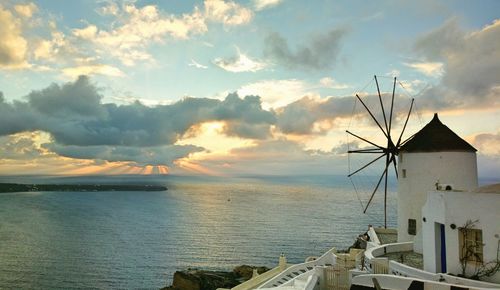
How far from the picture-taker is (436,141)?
925 inches

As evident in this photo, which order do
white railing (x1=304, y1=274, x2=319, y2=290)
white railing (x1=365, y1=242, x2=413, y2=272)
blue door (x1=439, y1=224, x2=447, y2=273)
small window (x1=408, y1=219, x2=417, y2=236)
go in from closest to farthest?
blue door (x1=439, y1=224, x2=447, y2=273), white railing (x1=304, y1=274, x2=319, y2=290), white railing (x1=365, y1=242, x2=413, y2=272), small window (x1=408, y1=219, x2=417, y2=236)

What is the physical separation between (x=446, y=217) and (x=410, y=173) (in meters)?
10.1

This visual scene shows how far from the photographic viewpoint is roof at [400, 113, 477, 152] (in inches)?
904

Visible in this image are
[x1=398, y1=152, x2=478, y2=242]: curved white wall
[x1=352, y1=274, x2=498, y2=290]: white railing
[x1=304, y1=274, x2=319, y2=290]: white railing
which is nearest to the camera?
[x1=352, y1=274, x2=498, y2=290]: white railing

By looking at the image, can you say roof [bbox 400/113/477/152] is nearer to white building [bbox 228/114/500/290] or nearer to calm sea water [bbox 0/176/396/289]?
white building [bbox 228/114/500/290]

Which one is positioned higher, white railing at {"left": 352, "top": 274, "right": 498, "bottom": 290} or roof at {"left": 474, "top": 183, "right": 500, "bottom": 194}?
roof at {"left": 474, "top": 183, "right": 500, "bottom": 194}

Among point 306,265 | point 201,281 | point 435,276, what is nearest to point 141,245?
point 201,281

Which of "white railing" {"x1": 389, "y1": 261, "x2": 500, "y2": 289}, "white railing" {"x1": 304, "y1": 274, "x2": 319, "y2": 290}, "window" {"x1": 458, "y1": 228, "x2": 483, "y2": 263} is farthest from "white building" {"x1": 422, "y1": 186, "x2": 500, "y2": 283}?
"white railing" {"x1": 304, "y1": 274, "x2": 319, "y2": 290}

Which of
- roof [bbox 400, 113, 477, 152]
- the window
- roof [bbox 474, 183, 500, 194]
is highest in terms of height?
roof [bbox 400, 113, 477, 152]

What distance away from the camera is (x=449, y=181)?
22953 millimetres

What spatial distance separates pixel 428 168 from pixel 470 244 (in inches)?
390

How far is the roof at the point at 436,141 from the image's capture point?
75.3 feet

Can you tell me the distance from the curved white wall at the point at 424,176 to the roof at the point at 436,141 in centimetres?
31

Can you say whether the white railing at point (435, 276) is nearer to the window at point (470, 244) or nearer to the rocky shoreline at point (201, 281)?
the window at point (470, 244)
